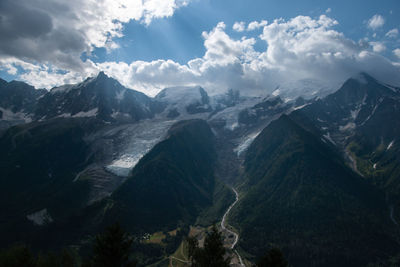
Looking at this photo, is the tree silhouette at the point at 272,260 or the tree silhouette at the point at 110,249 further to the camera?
the tree silhouette at the point at 272,260

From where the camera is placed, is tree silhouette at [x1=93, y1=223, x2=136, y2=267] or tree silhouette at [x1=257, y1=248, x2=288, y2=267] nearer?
tree silhouette at [x1=93, y1=223, x2=136, y2=267]

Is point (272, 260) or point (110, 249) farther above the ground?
point (110, 249)

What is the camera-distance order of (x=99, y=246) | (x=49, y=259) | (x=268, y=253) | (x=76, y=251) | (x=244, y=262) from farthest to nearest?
1. (x=244, y=262)
2. (x=76, y=251)
3. (x=49, y=259)
4. (x=268, y=253)
5. (x=99, y=246)

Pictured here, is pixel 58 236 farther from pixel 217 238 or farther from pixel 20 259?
pixel 217 238

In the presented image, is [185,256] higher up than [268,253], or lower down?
lower down

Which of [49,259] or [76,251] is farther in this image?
[76,251]

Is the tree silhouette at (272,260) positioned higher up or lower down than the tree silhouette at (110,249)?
lower down

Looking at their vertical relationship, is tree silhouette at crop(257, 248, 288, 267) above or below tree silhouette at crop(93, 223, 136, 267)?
below

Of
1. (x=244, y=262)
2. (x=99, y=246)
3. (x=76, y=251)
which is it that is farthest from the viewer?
(x=244, y=262)

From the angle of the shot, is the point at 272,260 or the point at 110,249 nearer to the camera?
the point at 110,249

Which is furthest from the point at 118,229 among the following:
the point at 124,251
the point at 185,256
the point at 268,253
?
the point at 185,256

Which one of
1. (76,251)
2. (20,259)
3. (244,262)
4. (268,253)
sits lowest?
(244,262)
